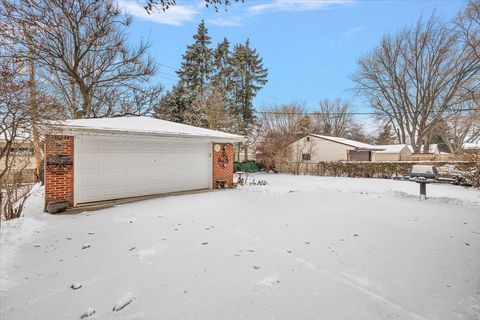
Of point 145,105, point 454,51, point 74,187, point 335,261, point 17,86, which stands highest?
point 454,51

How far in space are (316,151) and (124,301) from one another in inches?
836

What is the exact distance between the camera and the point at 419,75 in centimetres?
2277

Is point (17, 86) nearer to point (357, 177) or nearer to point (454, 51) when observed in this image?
point (357, 177)

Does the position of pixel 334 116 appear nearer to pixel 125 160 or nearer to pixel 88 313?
pixel 125 160

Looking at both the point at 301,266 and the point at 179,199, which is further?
the point at 179,199

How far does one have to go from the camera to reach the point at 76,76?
12828 millimetres

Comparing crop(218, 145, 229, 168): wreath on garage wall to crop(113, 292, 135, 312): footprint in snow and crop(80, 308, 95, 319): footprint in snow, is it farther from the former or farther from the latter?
crop(80, 308, 95, 319): footprint in snow

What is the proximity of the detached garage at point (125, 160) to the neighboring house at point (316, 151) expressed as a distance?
10.9 m

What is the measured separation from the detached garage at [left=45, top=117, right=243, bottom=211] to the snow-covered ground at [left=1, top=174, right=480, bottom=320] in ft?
4.62

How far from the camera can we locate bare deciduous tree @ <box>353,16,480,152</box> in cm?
2077

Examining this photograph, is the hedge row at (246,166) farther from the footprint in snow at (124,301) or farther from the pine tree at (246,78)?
the footprint in snow at (124,301)

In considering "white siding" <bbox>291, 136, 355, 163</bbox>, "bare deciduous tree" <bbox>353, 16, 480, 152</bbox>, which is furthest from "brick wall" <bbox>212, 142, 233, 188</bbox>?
"bare deciduous tree" <bbox>353, 16, 480, 152</bbox>

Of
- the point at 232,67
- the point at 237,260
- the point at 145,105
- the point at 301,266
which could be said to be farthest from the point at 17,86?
the point at 232,67

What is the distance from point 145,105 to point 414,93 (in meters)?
23.1
